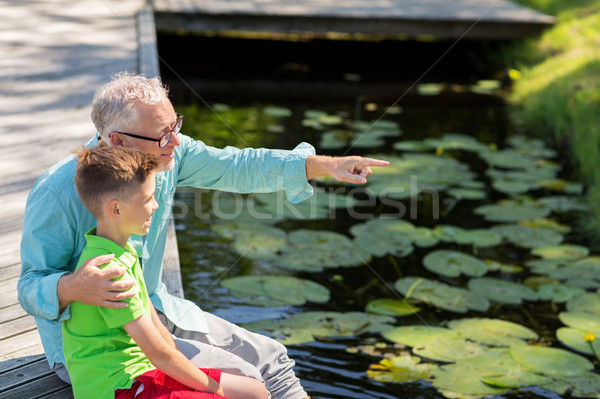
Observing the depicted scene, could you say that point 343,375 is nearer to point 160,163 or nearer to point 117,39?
point 160,163

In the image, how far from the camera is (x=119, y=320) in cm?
142

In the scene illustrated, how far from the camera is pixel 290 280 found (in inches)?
122

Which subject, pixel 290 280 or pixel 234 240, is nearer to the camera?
pixel 290 280

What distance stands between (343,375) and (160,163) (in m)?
1.31

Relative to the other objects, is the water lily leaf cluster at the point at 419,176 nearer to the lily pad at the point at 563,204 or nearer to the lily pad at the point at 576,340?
the lily pad at the point at 563,204

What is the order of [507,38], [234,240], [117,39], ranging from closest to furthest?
1. [234,240]
2. [117,39]
3. [507,38]

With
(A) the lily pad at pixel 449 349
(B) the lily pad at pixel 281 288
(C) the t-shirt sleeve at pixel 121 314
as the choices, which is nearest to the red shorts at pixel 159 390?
(C) the t-shirt sleeve at pixel 121 314

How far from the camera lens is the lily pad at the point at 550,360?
100.0 inches

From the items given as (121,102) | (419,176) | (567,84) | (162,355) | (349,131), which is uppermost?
(567,84)

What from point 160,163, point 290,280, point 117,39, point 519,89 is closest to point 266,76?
point 117,39

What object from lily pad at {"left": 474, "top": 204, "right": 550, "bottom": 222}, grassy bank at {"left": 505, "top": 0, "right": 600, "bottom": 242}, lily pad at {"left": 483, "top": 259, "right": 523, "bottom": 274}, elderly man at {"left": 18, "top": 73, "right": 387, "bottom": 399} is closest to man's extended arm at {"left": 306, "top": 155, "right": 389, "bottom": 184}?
elderly man at {"left": 18, "top": 73, "right": 387, "bottom": 399}

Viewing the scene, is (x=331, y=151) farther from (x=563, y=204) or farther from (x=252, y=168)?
(x=252, y=168)

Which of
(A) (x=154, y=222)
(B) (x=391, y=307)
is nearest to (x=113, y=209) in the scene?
(A) (x=154, y=222)

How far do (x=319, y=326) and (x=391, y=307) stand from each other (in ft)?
1.24
